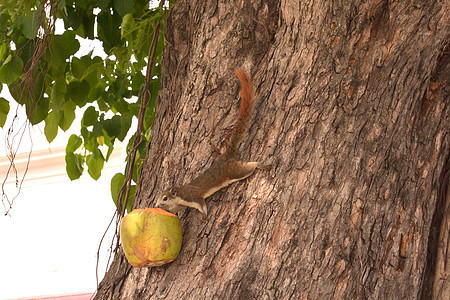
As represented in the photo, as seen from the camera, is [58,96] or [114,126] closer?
[58,96]

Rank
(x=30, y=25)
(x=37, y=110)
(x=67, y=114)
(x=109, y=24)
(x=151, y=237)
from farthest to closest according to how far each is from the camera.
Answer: (x=109, y=24), (x=67, y=114), (x=37, y=110), (x=30, y=25), (x=151, y=237)

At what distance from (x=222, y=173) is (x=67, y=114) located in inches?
39.3

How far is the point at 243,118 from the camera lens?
3.97ft

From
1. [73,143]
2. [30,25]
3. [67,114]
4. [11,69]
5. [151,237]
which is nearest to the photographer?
[151,237]

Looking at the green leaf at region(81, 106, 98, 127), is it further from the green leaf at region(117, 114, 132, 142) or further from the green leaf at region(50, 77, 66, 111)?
the green leaf at region(50, 77, 66, 111)

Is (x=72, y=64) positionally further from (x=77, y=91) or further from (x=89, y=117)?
(x=89, y=117)

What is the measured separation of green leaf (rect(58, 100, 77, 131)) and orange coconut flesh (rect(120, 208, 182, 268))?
93 cm

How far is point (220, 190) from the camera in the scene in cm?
119

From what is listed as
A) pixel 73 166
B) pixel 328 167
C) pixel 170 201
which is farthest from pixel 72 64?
pixel 328 167

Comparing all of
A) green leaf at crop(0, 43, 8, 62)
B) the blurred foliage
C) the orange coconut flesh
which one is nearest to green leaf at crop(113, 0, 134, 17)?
the blurred foliage

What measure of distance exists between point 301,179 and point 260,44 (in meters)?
0.41

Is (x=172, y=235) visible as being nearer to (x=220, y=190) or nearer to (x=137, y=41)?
(x=220, y=190)

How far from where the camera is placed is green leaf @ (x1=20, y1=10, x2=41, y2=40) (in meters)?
1.60

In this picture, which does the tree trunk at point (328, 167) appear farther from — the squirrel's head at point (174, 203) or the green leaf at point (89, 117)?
the green leaf at point (89, 117)
